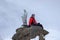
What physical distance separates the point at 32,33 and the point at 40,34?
89cm

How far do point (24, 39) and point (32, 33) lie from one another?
142cm

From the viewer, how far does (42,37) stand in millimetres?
40594

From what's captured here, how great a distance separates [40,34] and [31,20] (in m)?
1.86

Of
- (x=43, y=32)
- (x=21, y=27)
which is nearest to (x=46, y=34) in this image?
(x=43, y=32)

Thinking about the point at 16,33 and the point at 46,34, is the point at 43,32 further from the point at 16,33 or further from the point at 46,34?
the point at 16,33

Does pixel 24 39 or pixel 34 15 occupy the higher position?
pixel 34 15

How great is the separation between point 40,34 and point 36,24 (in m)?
1.16

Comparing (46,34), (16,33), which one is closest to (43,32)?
(46,34)

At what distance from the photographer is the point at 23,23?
1679 inches

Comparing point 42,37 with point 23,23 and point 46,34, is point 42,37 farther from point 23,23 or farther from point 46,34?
point 23,23

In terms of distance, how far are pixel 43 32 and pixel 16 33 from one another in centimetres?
A: 325

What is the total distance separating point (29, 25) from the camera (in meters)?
41.7

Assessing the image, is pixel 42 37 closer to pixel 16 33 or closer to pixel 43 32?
pixel 43 32

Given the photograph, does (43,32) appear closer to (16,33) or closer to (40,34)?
(40,34)
